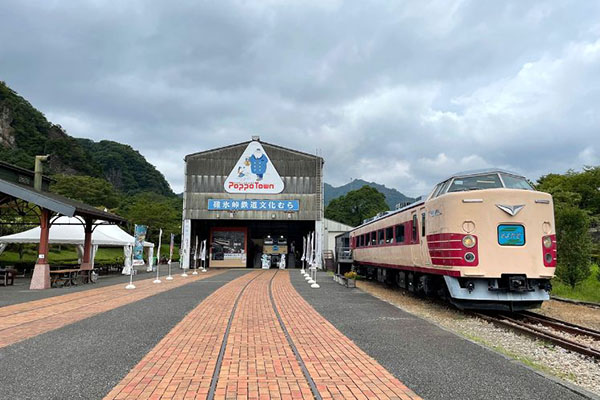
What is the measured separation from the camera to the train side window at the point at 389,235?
1410 centimetres

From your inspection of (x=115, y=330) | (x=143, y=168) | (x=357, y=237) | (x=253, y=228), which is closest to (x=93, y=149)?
(x=143, y=168)

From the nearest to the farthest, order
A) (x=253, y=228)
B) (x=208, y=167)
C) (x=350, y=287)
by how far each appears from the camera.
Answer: (x=350, y=287), (x=208, y=167), (x=253, y=228)

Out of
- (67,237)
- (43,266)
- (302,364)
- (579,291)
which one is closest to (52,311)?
(43,266)

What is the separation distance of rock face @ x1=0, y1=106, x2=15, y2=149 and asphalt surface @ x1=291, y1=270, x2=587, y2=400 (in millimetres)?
76508

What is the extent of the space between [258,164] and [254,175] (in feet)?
2.91

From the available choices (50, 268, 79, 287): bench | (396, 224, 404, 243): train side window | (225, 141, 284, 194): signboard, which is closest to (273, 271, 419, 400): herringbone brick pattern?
(396, 224, 404, 243): train side window

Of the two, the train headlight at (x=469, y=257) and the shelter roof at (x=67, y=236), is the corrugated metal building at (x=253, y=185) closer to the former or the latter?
the shelter roof at (x=67, y=236)

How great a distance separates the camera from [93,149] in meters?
97.2

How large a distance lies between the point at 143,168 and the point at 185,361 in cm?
9692

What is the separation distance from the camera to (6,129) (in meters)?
69.1

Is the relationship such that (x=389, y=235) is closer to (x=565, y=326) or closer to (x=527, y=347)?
(x=565, y=326)

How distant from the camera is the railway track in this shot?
6422mm

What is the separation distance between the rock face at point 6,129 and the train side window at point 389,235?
72110mm

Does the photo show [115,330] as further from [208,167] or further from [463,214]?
[208,167]
